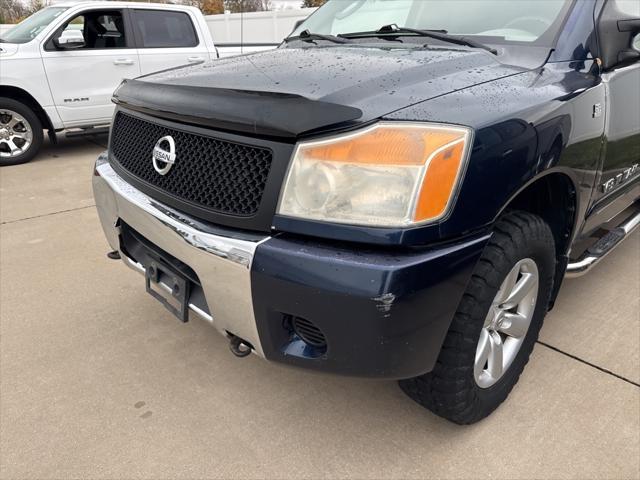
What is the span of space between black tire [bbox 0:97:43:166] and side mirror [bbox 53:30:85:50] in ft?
2.69

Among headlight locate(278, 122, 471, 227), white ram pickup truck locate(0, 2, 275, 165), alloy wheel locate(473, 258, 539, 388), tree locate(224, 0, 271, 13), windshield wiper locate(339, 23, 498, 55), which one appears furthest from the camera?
tree locate(224, 0, 271, 13)

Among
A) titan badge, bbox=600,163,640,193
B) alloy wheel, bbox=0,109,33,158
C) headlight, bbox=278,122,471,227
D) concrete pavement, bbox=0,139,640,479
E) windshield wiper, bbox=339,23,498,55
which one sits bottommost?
alloy wheel, bbox=0,109,33,158

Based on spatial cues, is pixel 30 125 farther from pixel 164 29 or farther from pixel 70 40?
pixel 164 29

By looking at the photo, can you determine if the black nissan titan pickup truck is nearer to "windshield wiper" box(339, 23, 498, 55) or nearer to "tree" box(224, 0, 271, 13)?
"windshield wiper" box(339, 23, 498, 55)

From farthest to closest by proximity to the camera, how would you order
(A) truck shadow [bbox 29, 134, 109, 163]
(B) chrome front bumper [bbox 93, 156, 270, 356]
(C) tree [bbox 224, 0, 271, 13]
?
1. (C) tree [bbox 224, 0, 271, 13]
2. (A) truck shadow [bbox 29, 134, 109, 163]
3. (B) chrome front bumper [bbox 93, 156, 270, 356]

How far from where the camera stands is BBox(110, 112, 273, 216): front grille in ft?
5.37

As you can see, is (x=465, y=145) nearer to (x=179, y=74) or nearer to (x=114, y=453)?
(x=179, y=74)

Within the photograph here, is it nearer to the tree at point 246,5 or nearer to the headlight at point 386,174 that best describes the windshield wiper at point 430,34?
the headlight at point 386,174

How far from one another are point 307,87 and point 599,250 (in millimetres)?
1785

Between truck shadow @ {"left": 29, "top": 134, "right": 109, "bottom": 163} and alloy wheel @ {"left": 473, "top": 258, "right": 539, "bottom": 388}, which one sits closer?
alloy wheel @ {"left": 473, "top": 258, "right": 539, "bottom": 388}

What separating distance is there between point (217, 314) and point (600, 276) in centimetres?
263

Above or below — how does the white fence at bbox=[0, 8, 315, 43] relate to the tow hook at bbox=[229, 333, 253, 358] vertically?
below

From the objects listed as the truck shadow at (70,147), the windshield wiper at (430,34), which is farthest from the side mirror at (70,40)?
the windshield wiper at (430,34)

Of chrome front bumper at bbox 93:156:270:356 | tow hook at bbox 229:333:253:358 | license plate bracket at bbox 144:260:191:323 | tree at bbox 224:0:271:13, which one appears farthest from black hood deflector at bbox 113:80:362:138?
tree at bbox 224:0:271:13
